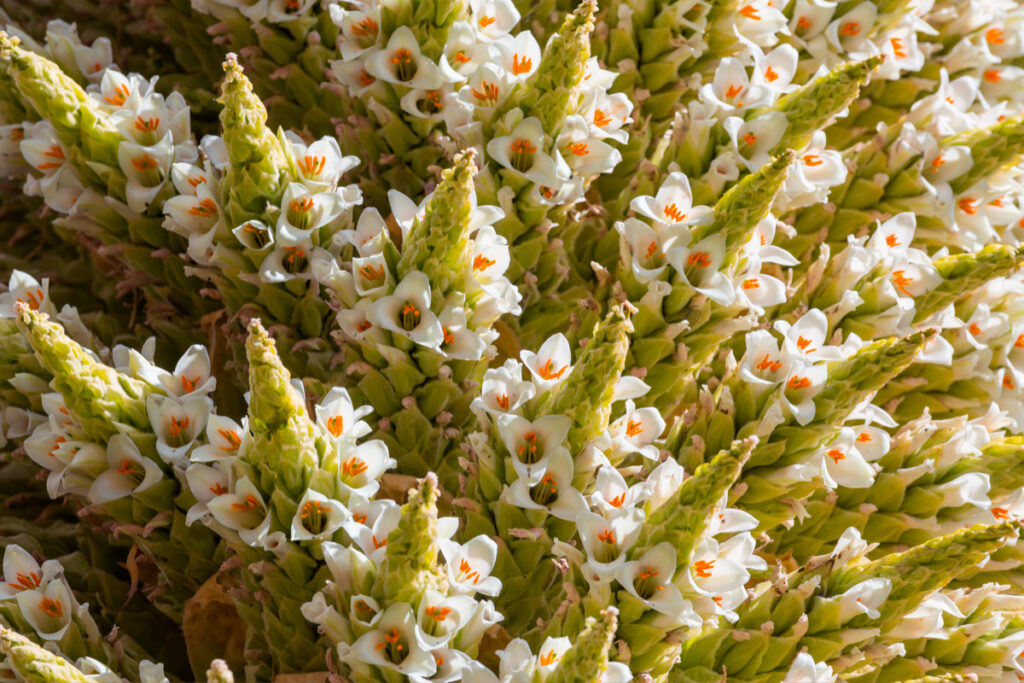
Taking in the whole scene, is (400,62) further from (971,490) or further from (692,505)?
(971,490)

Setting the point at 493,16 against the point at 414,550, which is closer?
the point at 414,550

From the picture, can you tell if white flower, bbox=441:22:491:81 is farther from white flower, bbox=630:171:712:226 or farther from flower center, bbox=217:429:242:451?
flower center, bbox=217:429:242:451

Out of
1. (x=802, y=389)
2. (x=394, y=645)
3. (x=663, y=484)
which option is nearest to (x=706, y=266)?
(x=802, y=389)

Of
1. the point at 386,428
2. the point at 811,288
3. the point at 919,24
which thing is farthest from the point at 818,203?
the point at 386,428

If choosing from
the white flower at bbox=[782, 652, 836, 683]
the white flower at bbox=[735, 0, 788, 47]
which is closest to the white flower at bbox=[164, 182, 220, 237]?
the white flower at bbox=[735, 0, 788, 47]

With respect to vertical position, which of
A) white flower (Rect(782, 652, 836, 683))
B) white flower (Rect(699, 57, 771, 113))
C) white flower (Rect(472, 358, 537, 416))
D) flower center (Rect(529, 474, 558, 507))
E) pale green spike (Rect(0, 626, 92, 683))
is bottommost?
white flower (Rect(782, 652, 836, 683))
